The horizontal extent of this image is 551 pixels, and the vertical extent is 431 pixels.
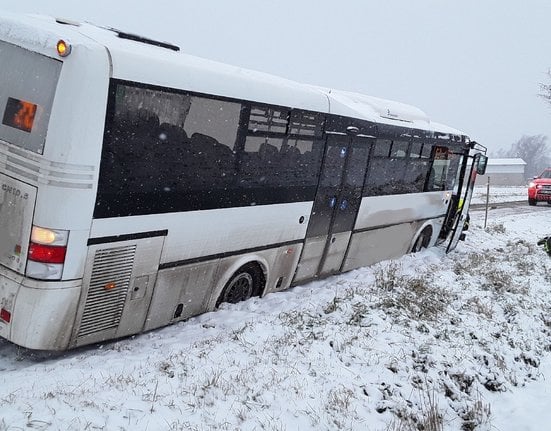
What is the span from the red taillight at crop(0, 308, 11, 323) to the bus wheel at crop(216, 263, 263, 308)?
269cm

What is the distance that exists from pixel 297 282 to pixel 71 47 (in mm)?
5432

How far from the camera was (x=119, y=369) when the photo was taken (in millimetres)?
4918

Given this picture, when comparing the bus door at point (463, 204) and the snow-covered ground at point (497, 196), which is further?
the snow-covered ground at point (497, 196)

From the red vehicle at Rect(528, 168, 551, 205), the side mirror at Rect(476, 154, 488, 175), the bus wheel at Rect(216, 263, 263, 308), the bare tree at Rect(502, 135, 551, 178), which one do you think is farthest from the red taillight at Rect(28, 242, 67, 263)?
the bare tree at Rect(502, 135, 551, 178)

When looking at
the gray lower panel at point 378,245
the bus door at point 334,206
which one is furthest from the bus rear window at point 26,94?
the gray lower panel at point 378,245

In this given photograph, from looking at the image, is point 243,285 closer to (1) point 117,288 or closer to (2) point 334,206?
(2) point 334,206

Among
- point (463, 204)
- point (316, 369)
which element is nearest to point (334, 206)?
point (316, 369)

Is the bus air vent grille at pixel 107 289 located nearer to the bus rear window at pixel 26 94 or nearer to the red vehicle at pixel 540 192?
the bus rear window at pixel 26 94

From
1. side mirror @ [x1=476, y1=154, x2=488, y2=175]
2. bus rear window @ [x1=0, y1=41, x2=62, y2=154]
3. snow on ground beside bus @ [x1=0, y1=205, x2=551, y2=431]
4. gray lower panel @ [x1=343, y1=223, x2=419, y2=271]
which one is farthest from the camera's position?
side mirror @ [x1=476, y1=154, x2=488, y2=175]

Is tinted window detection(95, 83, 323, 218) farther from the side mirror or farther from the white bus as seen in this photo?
the side mirror

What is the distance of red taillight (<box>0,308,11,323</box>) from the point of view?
4.86 m

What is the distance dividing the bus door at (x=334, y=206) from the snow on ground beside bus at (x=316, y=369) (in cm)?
82

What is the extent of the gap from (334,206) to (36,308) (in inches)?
204

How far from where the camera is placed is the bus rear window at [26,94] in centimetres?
460
